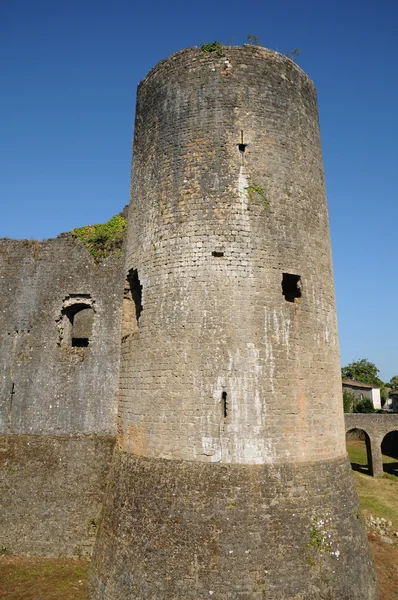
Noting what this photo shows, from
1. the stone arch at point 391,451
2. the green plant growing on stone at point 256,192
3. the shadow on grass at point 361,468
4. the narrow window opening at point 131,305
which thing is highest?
the green plant growing on stone at point 256,192

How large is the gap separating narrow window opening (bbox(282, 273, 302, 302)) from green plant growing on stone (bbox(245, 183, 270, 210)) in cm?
150

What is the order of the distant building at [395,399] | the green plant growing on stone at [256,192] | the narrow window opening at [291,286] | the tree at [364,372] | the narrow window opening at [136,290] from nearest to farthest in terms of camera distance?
the green plant growing on stone at [256,192]
the narrow window opening at [291,286]
the narrow window opening at [136,290]
the distant building at [395,399]
the tree at [364,372]

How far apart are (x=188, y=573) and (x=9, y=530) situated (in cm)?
505

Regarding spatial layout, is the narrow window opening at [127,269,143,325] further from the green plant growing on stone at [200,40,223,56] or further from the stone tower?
the green plant growing on stone at [200,40,223,56]

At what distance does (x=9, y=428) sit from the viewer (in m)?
10.3

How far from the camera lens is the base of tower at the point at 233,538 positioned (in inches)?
261

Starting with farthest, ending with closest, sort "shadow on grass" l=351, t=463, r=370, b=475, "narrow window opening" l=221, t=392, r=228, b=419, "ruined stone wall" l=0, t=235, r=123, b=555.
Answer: "shadow on grass" l=351, t=463, r=370, b=475 → "ruined stone wall" l=0, t=235, r=123, b=555 → "narrow window opening" l=221, t=392, r=228, b=419

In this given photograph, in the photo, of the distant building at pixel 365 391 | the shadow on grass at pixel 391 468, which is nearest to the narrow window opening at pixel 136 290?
the shadow on grass at pixel 391 468

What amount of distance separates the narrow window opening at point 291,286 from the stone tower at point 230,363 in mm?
32

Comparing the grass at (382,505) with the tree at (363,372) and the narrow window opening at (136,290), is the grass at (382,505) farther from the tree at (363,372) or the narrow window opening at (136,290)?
the tree at (363,372)

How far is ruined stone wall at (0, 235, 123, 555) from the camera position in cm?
933

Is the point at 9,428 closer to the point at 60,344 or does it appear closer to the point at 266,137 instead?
the point at 60,344

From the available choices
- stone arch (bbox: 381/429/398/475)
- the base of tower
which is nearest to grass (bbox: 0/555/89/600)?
the base of tower

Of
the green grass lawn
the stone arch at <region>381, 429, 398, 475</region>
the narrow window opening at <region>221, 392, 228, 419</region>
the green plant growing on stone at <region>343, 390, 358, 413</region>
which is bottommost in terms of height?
the green grass lawn
